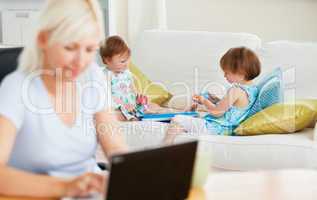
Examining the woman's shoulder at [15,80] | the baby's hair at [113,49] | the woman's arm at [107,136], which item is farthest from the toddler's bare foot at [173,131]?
Answer: the woman's shoulder at [15,80]

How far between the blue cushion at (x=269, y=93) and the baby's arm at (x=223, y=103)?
0.10 m

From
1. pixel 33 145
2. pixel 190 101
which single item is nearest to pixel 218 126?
pixel 190 101

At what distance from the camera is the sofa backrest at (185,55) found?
284 cm

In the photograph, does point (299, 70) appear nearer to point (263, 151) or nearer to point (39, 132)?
point (263, 151)

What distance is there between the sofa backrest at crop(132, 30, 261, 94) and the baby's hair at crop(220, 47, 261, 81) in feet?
0.55

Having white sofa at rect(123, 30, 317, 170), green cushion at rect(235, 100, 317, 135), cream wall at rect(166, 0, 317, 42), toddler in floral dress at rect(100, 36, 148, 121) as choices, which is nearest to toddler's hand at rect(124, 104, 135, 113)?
toddler in floral dress at rect(100, 36, 148, 121)

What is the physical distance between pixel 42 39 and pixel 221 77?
1729 millimetres

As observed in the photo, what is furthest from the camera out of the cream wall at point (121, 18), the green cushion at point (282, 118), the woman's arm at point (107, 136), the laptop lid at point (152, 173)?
the cream wall at point (121, 18)

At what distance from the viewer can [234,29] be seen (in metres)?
3.63

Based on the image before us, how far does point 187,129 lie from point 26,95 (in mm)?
1470

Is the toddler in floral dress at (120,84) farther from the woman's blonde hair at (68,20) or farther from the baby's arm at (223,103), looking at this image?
the woman's blonde hair at (68,20)

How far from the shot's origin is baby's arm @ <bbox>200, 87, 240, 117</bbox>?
2.54 m

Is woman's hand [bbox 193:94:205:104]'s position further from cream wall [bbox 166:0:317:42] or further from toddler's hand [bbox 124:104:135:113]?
cream wall [bbox 166:0:317:42]

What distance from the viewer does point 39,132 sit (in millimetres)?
1215
